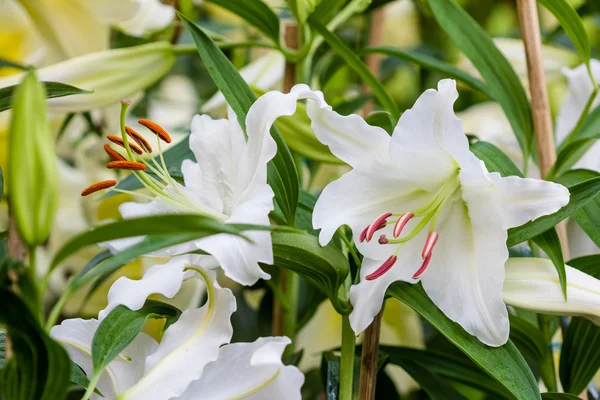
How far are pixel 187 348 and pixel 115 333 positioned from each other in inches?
1.7

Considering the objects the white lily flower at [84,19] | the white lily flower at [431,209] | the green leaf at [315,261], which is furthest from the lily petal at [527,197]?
the white lily flower at [84,19]

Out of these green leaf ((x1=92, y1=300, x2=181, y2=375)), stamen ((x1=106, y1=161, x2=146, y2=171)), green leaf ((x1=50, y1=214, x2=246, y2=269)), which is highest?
stamen ((x1=106, y1=161, x2=146, y2=171))

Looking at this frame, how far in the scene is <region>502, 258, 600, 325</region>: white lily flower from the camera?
1.42 ft

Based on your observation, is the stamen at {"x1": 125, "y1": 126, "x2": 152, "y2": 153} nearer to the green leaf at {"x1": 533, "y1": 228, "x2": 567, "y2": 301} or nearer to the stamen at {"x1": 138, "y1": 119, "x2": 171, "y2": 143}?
the stamen at {"x1": 138, "y1": 119, "x2": 171, "y2": 143}

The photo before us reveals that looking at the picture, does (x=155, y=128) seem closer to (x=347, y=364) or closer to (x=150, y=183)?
(x=150, y=183)

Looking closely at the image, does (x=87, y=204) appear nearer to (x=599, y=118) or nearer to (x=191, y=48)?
(x=191, y=48)

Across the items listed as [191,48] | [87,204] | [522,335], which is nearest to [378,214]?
[522,335]

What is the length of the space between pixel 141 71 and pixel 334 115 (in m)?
0.30

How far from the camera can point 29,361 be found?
1.06 feet

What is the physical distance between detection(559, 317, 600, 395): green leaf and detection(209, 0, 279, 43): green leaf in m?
0.34

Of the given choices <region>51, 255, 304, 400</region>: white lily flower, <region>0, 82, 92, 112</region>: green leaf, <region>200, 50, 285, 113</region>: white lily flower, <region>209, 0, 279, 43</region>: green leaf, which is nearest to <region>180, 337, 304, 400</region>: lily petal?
<region>51, 255, 304, 400</region>: white lily flower

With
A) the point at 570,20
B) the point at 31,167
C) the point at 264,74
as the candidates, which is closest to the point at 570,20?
the point at 570,20

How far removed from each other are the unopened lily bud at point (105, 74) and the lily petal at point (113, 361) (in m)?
0.23

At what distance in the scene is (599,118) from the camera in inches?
24.0
